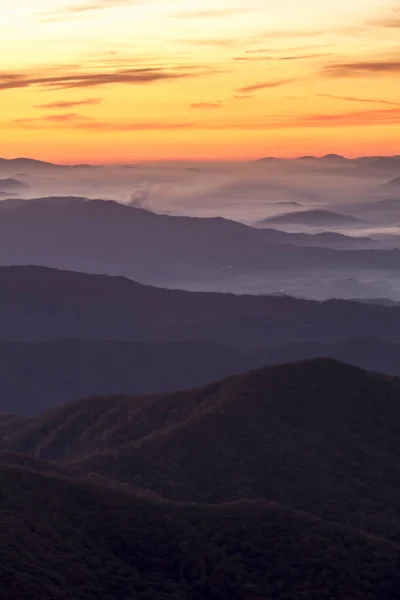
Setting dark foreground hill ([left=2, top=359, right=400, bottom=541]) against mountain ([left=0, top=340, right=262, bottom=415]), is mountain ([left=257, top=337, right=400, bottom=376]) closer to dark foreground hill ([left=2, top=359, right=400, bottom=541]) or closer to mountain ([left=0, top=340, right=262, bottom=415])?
mountain ([left=0, top=340, right=262, bottom=415])

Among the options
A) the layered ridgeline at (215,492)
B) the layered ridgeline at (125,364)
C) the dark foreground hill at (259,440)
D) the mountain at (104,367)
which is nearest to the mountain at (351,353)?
the layered ridgeline at (125,364)

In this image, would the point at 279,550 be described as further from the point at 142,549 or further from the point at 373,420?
the point at 373,420

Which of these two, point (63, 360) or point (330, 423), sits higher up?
point (330, 423)

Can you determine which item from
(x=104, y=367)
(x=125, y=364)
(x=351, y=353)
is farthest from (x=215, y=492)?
(x=351, y=353)

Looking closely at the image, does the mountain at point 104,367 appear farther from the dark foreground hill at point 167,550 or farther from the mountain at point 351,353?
the dark foreground hill at point 167,550

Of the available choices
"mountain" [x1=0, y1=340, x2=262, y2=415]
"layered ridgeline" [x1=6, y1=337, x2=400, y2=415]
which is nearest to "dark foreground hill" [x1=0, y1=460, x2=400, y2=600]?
"layered ridgeline" [x1=6, y1=337, x2=400, y2=415]

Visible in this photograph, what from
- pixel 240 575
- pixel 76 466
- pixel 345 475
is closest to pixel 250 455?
pixel 345 475
